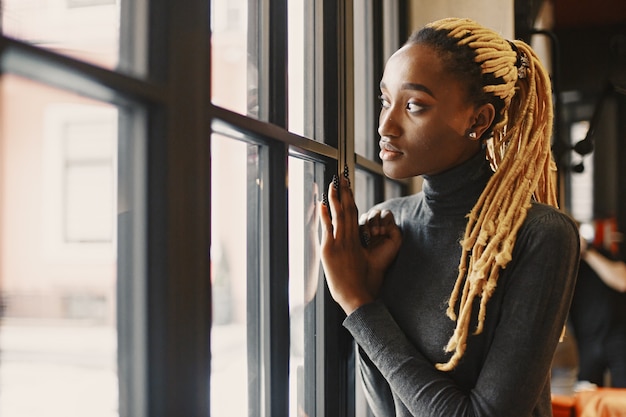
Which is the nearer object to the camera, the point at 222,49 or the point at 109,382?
the point at 109,382

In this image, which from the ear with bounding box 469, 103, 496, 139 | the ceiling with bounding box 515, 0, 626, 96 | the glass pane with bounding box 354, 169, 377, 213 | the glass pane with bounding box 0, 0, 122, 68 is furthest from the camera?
the ceiling with bounding box 515, 0, 626, 96

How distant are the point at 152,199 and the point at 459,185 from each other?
0.63 meters

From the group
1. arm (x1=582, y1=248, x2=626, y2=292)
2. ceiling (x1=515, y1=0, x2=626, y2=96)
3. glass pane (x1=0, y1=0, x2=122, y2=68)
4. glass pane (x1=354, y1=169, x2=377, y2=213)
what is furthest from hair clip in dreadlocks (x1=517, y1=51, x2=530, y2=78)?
ceiling (x1=515, y1=0, x2=626, y2=96)

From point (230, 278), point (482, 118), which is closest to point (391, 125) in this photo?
point (482, 118)

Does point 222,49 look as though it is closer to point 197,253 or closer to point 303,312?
point 197,253

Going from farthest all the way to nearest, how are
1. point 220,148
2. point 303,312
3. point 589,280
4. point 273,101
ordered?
point 589,280, point 303,312, point 273,101, point 220,148

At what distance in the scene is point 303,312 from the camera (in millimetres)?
1289

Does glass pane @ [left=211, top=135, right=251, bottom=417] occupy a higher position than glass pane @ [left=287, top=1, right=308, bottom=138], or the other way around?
glass pane @ [left=287, top=1, right=308, bottom=138]

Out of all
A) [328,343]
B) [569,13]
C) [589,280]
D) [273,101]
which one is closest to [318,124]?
[273,101]

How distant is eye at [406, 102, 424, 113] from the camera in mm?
1037

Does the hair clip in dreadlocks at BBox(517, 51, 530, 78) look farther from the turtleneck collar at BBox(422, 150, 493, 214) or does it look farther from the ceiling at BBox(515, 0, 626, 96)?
the ceiling at BBox(515, 0, 626, 96)

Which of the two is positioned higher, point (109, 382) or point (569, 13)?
point (569, 13)

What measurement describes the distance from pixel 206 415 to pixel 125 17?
0.43 meters

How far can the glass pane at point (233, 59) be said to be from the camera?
2.79ft
